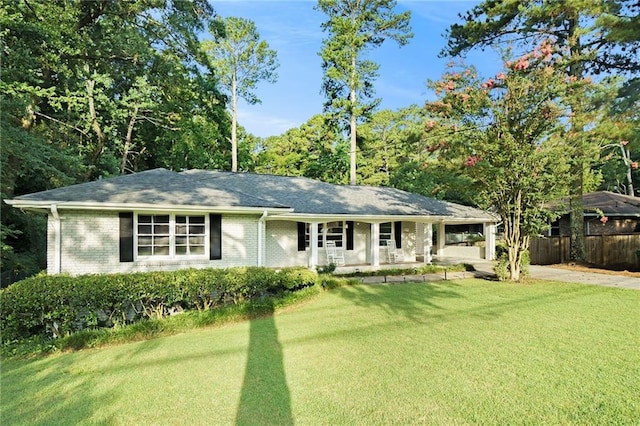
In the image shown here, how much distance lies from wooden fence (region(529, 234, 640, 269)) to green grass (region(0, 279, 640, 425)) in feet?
32.0

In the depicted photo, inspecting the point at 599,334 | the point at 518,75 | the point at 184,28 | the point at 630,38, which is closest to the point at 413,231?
the point at 518,75

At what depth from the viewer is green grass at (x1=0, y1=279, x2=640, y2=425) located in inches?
147

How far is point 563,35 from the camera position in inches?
636

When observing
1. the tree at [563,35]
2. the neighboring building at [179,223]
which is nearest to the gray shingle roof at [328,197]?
the neighboring building at [179,223]

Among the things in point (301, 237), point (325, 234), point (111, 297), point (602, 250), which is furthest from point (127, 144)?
point (602, 250)

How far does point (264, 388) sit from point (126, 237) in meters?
7.51

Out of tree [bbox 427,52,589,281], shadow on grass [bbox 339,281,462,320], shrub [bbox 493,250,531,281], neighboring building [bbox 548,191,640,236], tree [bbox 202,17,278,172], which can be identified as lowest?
shadow on grass [bbox 339,281,462,320]

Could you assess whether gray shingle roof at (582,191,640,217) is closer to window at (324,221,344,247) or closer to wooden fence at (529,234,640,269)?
wooden fence at (529,234,640,269)

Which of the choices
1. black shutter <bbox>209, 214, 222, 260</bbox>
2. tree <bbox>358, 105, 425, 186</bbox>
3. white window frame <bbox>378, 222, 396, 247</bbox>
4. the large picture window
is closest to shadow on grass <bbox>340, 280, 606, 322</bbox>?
black shutter <bbox>209, 214, 222, 260</bbox>

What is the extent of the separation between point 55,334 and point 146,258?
351 cm

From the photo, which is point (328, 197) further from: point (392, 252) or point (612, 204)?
point (612, 204)

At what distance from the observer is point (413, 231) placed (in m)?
18.2

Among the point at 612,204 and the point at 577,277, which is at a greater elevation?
the point at 612,204

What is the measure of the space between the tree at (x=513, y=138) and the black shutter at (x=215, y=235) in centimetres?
801
